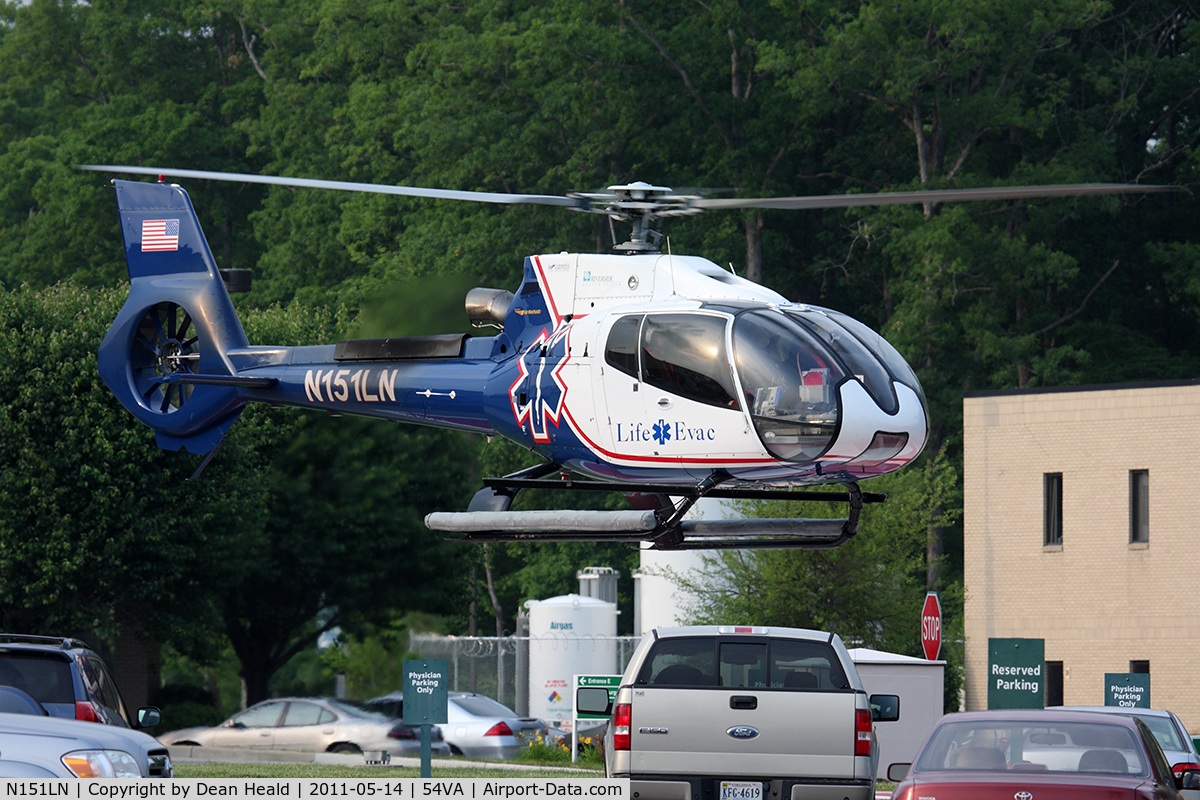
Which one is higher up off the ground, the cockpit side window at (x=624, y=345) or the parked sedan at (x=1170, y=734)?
the cockpit side window at (x=624, y=345)

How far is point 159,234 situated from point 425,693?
683 cm

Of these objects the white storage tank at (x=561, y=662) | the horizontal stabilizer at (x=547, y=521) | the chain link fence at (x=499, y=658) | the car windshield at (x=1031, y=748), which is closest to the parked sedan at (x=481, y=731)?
the white storage tank at (x=561, y=662)

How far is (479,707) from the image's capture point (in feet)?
94.9

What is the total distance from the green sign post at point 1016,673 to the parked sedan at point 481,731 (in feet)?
30.2

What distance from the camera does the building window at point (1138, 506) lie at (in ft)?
120

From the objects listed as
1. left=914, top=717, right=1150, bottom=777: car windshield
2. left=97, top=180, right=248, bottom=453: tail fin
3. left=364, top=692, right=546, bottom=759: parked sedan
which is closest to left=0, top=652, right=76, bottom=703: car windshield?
left=914, top=717, right=1150, bottom=777: car windshield

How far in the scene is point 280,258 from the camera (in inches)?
2522

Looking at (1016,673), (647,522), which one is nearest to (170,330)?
(647,522)

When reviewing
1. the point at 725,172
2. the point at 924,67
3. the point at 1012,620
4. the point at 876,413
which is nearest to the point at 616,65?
the point at 725,172

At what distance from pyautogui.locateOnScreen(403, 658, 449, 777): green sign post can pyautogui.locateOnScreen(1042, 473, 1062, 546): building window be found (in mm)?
21247

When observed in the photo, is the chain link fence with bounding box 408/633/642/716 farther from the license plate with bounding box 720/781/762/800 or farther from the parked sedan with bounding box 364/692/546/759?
the license plate with bounding box 720/781/762/800

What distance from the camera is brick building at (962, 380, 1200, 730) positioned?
35875mm

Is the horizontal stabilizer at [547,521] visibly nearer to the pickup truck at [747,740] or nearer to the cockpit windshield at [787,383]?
the cockpit windshield at [787,383]
